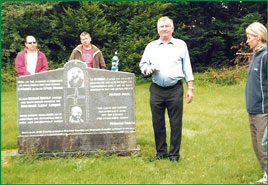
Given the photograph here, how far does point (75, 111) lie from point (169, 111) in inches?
63.6

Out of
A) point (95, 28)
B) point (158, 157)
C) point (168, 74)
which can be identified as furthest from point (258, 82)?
point (95, 28)

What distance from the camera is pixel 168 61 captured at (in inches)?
212

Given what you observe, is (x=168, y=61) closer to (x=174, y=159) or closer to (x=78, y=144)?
(x=174, y=159)

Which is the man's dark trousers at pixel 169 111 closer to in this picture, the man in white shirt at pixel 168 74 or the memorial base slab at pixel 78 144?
the man in white shirt at pixel 168 74

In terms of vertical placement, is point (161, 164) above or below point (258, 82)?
below

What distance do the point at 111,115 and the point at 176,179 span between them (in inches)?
69.7

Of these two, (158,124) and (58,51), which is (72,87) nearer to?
(158,124)

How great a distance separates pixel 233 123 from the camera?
331 inches

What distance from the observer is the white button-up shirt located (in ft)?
17.6

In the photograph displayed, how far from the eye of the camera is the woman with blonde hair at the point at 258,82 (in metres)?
4.30

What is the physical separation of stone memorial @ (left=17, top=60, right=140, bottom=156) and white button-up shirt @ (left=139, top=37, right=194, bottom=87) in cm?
65

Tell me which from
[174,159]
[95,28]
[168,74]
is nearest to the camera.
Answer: [168,74]

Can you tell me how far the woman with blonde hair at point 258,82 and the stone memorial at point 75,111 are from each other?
2211 millimetres

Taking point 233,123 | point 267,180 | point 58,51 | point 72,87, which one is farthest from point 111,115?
point 58,51
